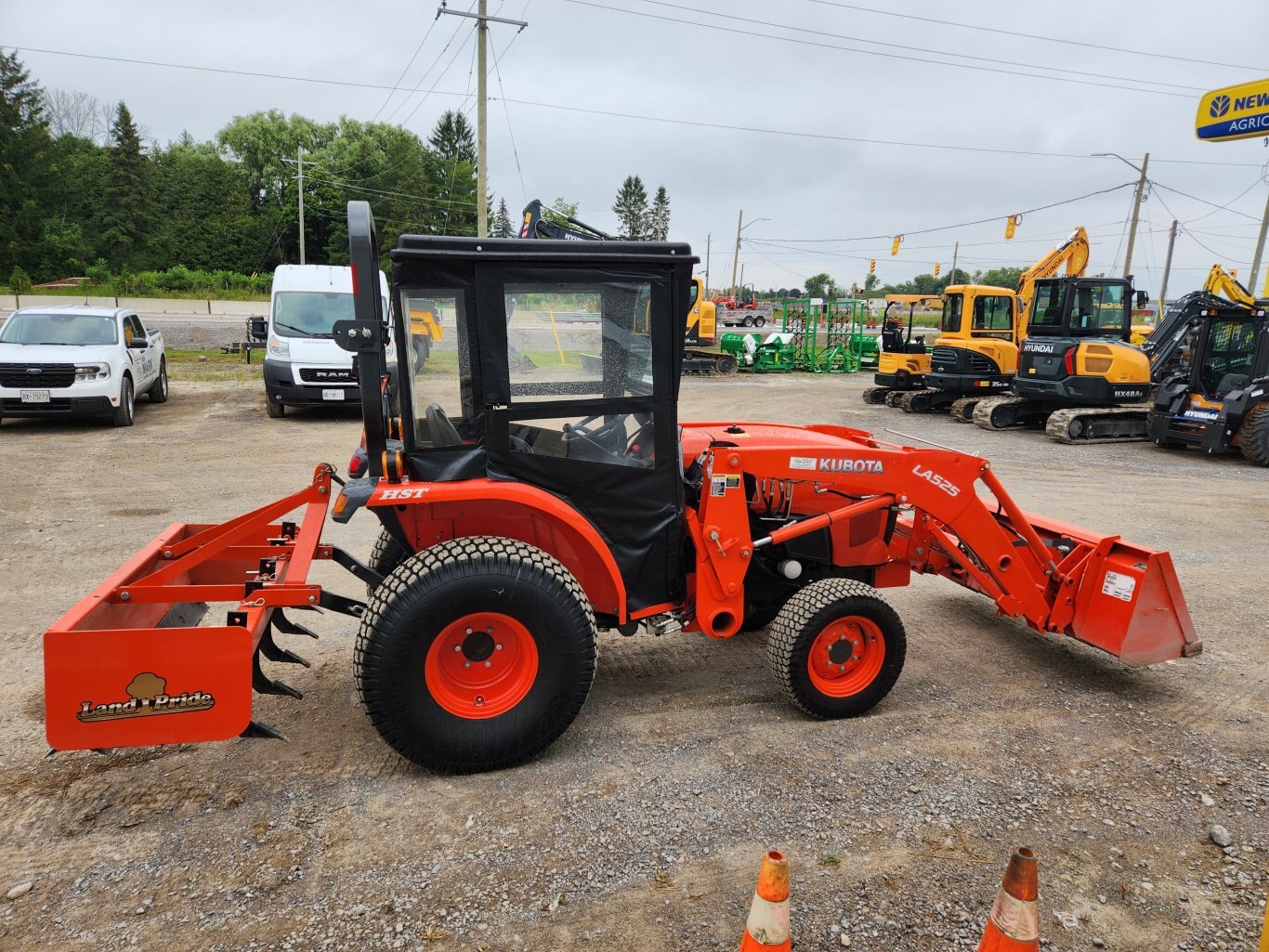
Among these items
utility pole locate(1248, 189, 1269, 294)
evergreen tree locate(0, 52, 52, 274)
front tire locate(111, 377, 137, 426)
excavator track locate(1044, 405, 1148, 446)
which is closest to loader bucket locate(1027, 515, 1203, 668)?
excavator track locate(1044, 405, 1148, 446)

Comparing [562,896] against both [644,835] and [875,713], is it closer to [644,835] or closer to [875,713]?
[644,835]

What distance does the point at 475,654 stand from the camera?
3.41 metres

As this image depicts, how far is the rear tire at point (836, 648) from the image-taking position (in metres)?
3.85

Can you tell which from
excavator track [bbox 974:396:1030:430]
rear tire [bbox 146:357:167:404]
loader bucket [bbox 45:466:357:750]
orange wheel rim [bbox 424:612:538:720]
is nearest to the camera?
loader bucket [bbox 45:466:357:750]

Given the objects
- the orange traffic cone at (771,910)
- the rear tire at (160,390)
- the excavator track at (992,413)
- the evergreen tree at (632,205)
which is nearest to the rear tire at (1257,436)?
the excavator track at (992,413)

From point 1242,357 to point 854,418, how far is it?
6.32 m

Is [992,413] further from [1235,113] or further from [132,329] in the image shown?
[132,329]

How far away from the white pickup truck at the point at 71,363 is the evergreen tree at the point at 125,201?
177ft

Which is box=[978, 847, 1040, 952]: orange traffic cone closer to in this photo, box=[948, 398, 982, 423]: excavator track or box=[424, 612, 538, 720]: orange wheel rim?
box=[424, 612, 538, 720]: orange wheel rim

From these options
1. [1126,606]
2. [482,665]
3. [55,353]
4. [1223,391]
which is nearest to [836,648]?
[1126,606]

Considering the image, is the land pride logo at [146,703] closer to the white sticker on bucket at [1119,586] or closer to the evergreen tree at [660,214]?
the white sticker on bucket at [1119,586]

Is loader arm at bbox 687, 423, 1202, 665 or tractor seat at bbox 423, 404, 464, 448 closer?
tractor seat at bbox 423, 404, 464, 448

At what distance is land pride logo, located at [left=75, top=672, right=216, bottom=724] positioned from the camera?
2.86 m

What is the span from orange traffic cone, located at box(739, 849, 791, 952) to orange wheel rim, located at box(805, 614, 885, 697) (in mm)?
1913
